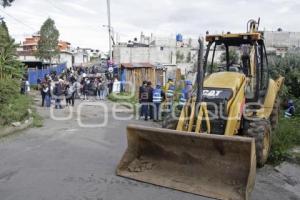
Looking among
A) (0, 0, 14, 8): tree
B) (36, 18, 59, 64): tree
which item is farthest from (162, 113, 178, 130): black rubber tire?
(36, 18, 59, 64): tree

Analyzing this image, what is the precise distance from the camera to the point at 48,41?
2699 inches

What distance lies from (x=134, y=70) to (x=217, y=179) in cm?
2419

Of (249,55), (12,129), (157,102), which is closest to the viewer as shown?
(249,55)

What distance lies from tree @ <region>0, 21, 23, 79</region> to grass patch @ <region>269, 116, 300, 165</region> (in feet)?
47.4

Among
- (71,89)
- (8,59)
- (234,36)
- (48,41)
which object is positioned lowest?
(71,89)

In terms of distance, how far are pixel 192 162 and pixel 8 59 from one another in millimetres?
17063

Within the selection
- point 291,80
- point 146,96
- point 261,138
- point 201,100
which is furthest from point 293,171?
point 291,80

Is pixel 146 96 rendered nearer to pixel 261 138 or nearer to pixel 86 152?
pixel 86 152

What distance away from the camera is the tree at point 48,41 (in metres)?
67.8

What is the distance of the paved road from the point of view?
7195mm

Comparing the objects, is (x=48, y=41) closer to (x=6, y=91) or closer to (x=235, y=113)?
(x=6, y=91)

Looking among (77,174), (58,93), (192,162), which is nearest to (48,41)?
(58,93)

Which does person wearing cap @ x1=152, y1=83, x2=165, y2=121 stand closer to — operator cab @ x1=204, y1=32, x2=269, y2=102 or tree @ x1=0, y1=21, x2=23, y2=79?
operator cab @ x1=204, y1=32, x2=269, y2=102

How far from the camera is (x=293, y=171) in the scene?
8945 millimetres
